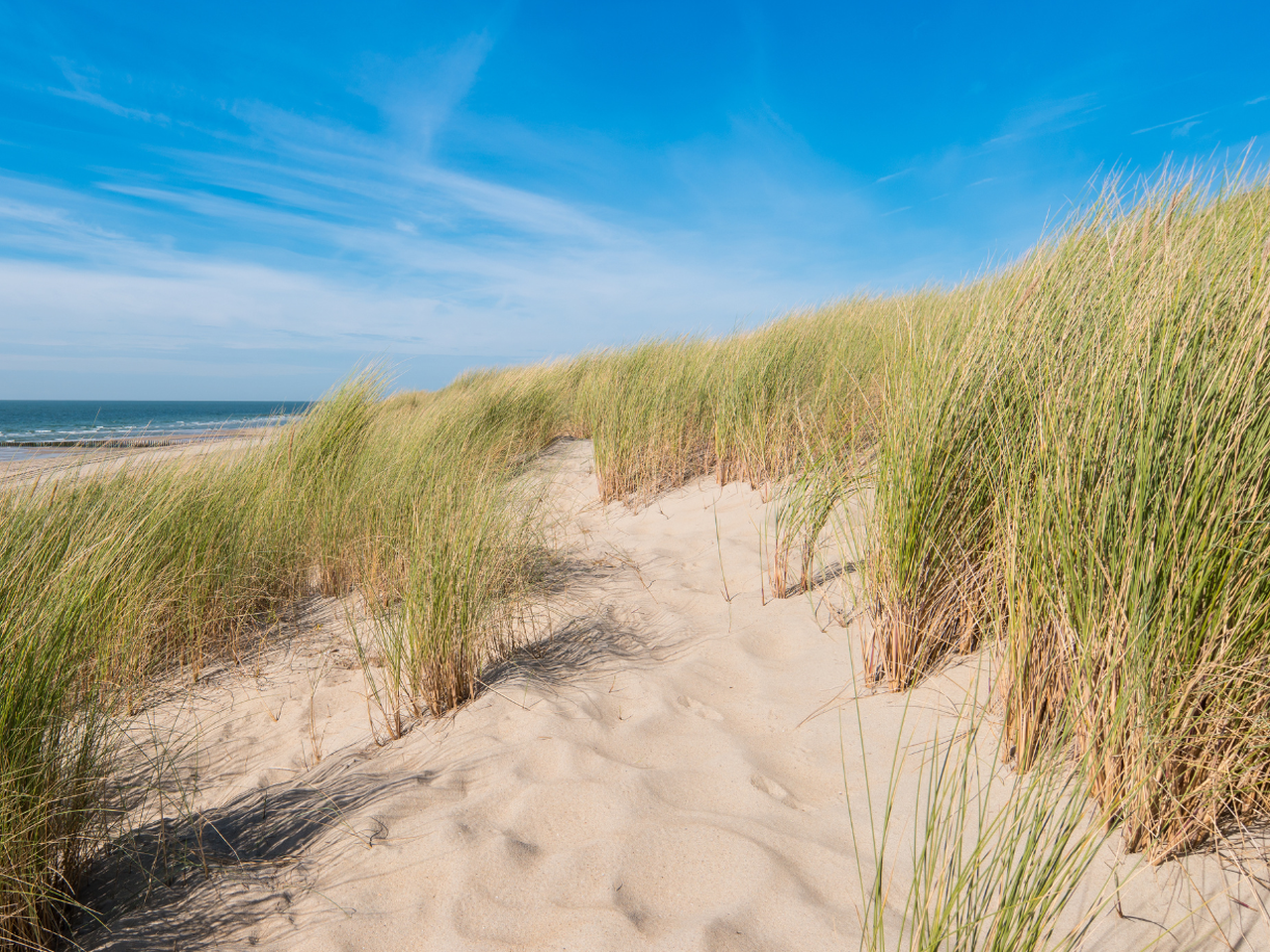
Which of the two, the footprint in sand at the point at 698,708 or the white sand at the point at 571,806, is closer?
the white sand at the point at 571,806

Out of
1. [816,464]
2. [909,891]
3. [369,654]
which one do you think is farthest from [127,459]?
[909,891]

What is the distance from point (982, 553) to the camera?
6.21 feet

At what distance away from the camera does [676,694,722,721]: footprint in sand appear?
1979 millimetres

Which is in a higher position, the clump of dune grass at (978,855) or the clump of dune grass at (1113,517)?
the clump of dune grass at (1113,517)

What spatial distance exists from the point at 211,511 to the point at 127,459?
676mm

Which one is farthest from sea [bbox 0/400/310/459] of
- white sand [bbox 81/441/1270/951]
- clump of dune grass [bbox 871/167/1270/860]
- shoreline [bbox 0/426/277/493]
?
clump of dune grass [bbox 871/167/1270/860]

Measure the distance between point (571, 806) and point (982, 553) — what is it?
4.40 ft

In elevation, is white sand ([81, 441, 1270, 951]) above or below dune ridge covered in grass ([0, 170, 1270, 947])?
below

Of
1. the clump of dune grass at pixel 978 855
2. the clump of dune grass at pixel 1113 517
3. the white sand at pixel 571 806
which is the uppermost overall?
the clump of dune grass at pixel 1113 517

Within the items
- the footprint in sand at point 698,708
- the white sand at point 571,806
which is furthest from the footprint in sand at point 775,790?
the footprint in sand at point 698,708

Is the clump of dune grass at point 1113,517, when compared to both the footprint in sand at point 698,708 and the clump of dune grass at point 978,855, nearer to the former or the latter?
the clump of dune grass at point 978,855

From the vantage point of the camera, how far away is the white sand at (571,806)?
1.28 m

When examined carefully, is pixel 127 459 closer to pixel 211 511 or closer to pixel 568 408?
pixel 211 511

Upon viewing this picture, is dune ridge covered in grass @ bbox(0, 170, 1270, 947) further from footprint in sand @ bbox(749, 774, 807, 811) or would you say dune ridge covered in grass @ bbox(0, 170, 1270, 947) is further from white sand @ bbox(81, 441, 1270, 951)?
footprint in sand @ bbox(749, 774, 807, 811)
